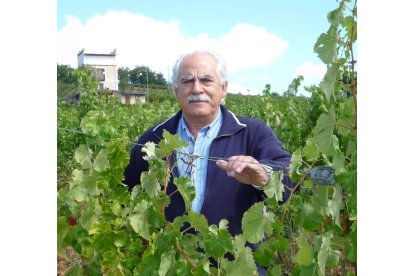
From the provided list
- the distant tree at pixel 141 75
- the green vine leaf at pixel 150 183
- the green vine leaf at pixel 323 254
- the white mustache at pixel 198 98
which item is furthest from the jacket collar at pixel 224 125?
the distant tree at pixel 141 75

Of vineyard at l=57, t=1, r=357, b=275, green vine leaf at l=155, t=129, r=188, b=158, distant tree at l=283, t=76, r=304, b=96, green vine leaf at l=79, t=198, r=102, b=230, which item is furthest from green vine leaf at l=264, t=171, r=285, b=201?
distant tree at l=283, t=76, r=304, b=96

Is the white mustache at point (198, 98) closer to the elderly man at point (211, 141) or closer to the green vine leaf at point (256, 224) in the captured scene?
the elderly man at point (211, 141)

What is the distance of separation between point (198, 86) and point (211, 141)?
0.22m

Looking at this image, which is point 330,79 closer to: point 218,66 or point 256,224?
point 256,224

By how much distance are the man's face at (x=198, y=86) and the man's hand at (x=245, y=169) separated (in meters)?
0.56

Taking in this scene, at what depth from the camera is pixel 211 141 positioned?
1892mm

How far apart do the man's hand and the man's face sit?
56 centimetres

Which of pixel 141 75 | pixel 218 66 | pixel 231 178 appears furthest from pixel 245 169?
pixel 141 75

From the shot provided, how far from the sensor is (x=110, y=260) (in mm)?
1321

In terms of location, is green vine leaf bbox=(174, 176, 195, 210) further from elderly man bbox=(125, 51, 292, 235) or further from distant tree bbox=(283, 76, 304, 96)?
distant tree bbox=(283, 76, 304, 96)

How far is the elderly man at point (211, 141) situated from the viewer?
1815mm
